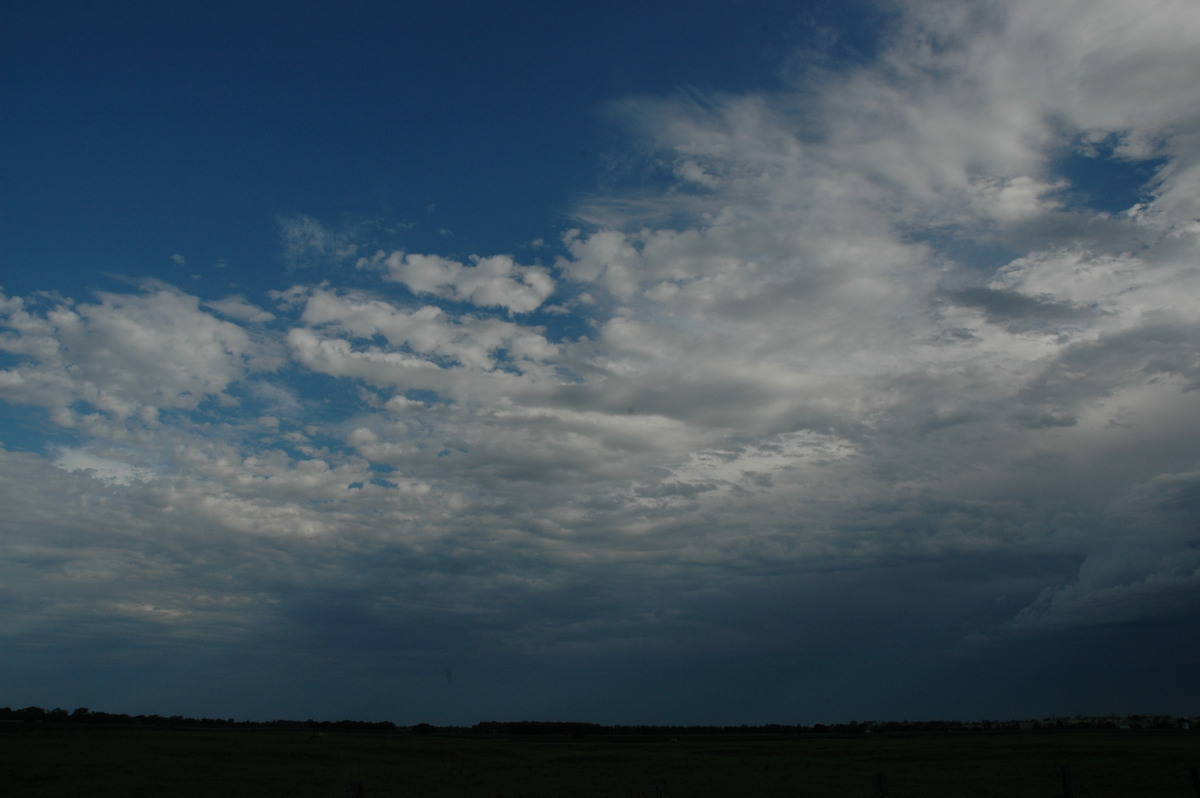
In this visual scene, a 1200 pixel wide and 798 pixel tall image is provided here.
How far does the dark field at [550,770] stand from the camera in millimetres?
50875

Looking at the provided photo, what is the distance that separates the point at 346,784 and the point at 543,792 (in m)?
17.0

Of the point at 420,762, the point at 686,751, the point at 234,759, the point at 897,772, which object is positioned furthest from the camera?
the point at 686,751

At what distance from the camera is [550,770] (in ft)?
247

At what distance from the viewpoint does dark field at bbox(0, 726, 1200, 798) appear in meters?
50.9

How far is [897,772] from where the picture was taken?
219 feet

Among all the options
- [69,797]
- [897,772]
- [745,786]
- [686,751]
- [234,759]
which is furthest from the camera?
[686,751]

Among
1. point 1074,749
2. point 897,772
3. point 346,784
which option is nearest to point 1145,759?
point 1074,749

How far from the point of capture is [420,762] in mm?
82938

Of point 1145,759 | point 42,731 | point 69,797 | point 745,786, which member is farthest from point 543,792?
point 42,731

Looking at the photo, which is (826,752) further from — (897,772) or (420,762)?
(420,762)

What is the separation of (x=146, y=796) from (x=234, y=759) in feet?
98.4

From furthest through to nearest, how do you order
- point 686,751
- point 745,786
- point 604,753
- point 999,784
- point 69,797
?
point 686,751 < point 604,753 < point 745,786 < point 999,784 < point 69,797

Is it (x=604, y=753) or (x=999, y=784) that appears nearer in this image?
(x=999, y=784)

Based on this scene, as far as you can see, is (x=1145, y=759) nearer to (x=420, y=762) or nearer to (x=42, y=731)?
(x=420, y=762)
